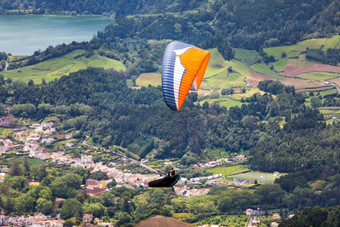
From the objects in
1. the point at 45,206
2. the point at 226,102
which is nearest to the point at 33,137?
the point at 45,206

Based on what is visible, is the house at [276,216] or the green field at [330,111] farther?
the green field at [330,111]

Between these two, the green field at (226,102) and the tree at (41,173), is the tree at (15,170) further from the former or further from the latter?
the green field at (226,102)

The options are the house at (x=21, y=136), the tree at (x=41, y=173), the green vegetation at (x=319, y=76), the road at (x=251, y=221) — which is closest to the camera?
the road at (x=251, y=221)

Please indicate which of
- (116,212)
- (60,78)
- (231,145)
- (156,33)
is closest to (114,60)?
(60,78)

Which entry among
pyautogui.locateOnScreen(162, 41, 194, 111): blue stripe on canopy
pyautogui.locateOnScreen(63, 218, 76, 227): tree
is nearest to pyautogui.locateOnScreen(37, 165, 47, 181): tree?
pyautogui.locateOnScreen(63, 218, 76, 227): tree

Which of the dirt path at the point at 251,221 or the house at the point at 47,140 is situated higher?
the dirt path at the point at 251,221

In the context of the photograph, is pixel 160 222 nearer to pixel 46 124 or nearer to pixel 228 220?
pixel 228 220

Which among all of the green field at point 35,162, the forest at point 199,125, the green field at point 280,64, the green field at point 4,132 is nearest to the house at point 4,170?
the green field at point 35,162
